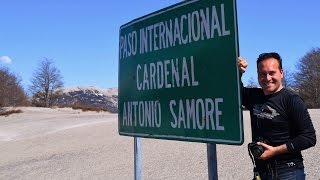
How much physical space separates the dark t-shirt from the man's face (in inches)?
1.9

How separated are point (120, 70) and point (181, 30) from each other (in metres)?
1.09

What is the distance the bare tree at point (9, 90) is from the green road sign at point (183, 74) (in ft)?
185

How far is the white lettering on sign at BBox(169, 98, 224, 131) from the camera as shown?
9.98 ft

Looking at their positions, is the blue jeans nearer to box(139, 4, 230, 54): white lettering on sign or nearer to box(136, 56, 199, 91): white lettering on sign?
box(136, 56, 199, 91): white lettering on sign

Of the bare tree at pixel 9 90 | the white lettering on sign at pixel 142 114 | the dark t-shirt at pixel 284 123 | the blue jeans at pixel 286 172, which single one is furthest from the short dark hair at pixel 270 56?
the bare tree at pixel 9 90

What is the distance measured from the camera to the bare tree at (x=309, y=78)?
61.2 meters

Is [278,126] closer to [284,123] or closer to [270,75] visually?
[284,123]

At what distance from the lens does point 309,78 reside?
206ft

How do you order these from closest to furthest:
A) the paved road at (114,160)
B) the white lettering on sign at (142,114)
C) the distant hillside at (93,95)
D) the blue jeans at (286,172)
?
the blue jeans at (286,172) → the white lettering on sign at (142,114) → the paved road at (114,160) → the distant hillside at (93,95)

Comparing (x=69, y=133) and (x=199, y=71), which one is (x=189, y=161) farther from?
(x=69, y=133)

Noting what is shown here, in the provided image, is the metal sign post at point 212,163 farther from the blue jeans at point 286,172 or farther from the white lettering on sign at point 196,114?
the blue jeans at point 286,172

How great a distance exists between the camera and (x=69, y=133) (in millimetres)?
24234

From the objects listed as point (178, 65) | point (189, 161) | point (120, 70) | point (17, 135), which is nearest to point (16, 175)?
point (189, 161)

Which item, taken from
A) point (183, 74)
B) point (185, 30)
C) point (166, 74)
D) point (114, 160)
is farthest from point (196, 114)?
point (114, 160)
